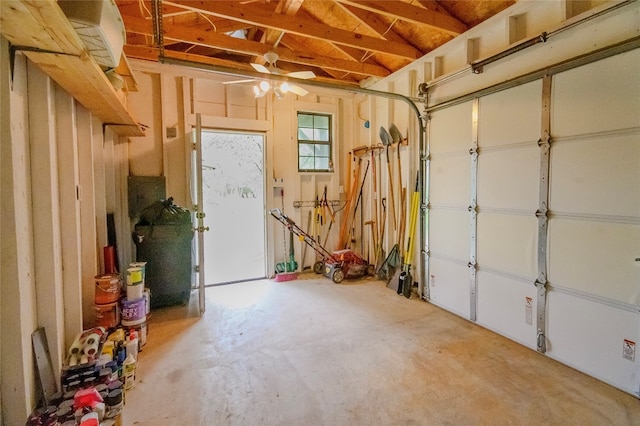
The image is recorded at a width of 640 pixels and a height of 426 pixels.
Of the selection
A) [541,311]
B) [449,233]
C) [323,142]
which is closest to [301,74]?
[323,142]

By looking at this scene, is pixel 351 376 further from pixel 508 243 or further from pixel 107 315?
pixel 107 315

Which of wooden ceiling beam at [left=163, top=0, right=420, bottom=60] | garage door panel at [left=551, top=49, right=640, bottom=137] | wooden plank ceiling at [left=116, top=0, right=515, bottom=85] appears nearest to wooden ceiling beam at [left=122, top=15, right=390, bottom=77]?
wooden plank ceiling at [left=116, top=0, right=515, bottom=85]

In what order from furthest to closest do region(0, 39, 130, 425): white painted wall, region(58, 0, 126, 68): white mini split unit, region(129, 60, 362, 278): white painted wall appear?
region(129, 60, 362, 278): white painted wall < region(0, 39, 130, 425): white painted wall < region(58, 0, 126, 68): white mini split unit

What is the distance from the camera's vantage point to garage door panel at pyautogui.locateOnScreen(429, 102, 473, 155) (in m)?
3.12

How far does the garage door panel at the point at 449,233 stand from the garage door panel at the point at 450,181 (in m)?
0.13

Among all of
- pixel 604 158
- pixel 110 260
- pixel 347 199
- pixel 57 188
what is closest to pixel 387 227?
pixel 347 199

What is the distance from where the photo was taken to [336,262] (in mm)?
4527

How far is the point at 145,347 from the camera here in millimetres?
2615

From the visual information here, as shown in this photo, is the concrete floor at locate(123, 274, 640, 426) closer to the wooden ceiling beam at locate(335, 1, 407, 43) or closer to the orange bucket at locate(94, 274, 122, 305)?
the orange bucket at locate(94, 274, 122, 305)

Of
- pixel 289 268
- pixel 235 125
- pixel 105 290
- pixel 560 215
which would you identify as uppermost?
pixel 235 125

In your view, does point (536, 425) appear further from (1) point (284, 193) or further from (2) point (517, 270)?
(1) point (284, 193)

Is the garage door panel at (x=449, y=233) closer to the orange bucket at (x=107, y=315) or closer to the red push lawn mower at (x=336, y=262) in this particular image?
the red push lawn mower at (x=336, y=262)

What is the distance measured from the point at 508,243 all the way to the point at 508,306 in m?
0.57

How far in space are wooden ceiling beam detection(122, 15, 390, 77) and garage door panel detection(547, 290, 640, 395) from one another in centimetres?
352
